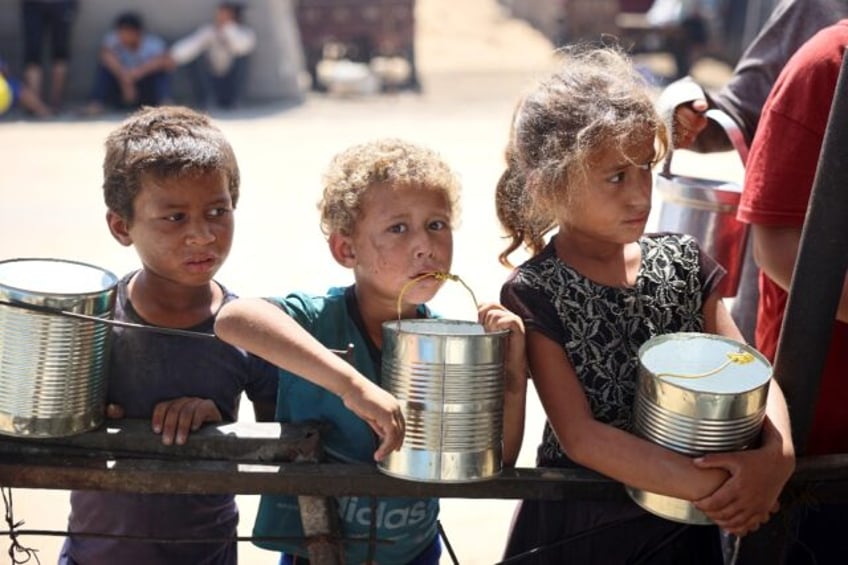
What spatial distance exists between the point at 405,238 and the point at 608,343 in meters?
0.41

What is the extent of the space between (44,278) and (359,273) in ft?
1.87

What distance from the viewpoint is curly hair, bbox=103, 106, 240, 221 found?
2.60 m

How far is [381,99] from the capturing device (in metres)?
16.4

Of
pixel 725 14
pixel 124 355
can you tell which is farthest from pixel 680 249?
pixel 725 14

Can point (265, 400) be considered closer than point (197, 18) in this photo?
Yes

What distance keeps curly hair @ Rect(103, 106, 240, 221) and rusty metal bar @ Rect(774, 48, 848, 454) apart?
1154 mm

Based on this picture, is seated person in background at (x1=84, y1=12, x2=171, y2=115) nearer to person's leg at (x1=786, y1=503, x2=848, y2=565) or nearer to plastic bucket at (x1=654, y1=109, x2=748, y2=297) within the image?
plastic bucket at (x1=654, y1=109, x2=748, y2=297)

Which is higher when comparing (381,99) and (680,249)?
(680,249)

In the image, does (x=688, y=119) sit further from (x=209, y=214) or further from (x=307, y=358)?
(x=307, y=358)

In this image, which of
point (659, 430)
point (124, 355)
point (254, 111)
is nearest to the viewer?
point (659, 430)

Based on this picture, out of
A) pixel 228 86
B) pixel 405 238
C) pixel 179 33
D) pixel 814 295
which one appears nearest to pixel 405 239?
pixel 405 238

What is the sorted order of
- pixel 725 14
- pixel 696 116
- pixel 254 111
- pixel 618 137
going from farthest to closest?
pixel 725 14 < pixel 254 111 < pixel 696 116 < pixel 618 137

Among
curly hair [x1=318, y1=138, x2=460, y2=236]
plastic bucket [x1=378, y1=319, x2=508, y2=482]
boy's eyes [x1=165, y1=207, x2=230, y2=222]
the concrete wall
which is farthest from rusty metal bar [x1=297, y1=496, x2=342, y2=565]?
the concrete wall

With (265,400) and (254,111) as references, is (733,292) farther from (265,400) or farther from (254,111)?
(254,111)
